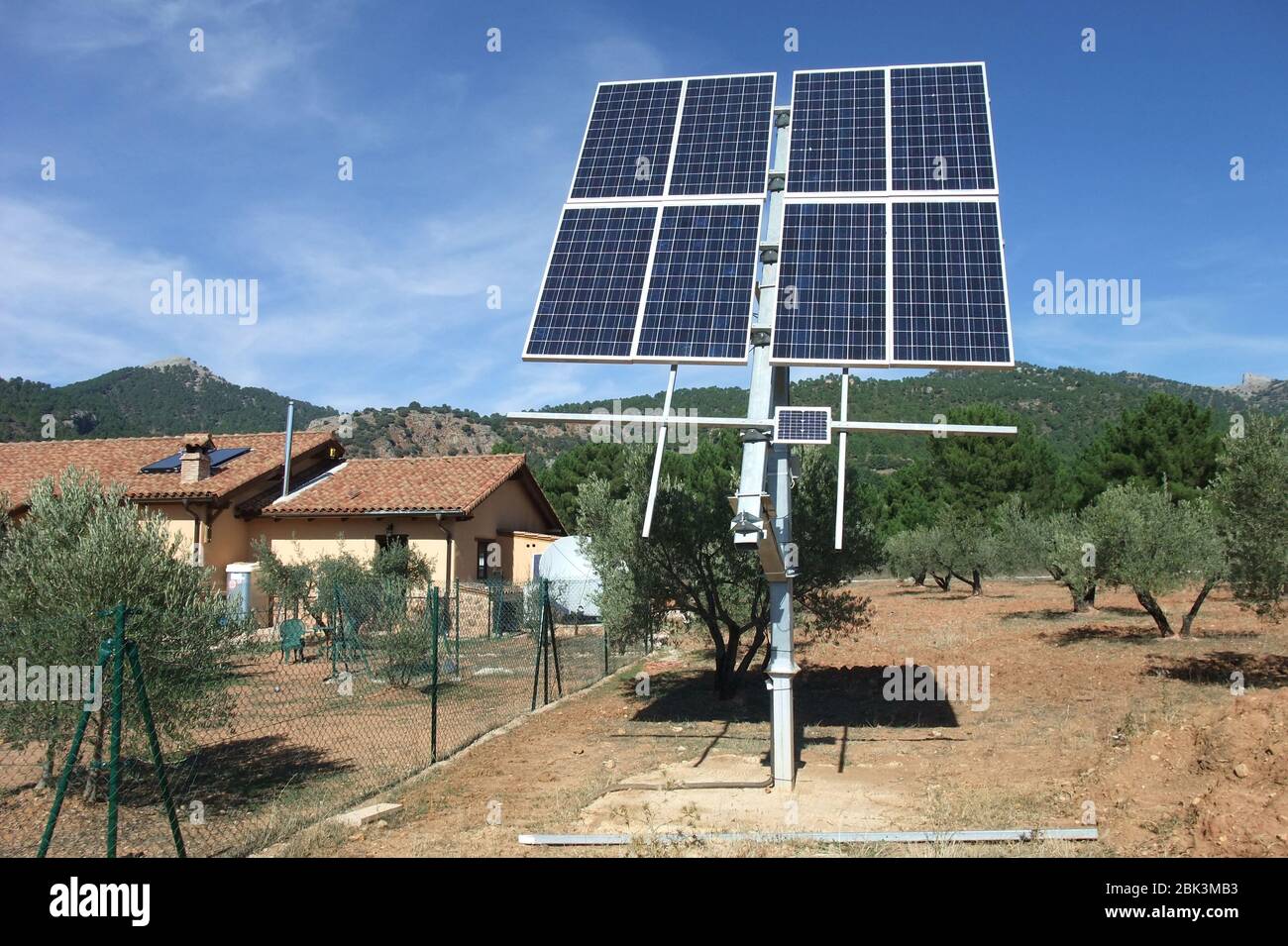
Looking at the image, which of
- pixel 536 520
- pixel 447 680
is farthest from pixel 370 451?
pixel 447 680

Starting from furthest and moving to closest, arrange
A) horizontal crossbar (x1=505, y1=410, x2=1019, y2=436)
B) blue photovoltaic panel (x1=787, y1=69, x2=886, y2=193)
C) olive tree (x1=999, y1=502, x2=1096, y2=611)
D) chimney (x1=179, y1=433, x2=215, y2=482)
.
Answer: chimney (x1=179, y1=433, x2=215, y2=482) < olive tree (x1=999, y1=502, x2=1096, y2=611) < blue photovoltaic panel (x1=787, y1=69, x2=886, y2=193) < horizontal crossbar (x1=505, y1=410, x2=1019, y2=436)

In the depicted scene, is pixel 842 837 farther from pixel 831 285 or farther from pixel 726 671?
pixel 726 671

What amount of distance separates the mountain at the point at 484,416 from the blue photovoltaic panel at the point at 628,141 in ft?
174

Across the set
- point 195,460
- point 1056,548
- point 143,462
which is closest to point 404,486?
point 195,460

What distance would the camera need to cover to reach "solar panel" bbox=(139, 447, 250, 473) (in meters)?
31.4

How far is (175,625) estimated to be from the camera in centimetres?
939

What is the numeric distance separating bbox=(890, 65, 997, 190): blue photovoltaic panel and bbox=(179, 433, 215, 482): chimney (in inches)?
1021

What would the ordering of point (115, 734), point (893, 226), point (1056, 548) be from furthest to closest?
point (1056, 548)
point (893, 226)
point (115, 734)

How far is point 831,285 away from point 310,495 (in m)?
25.0

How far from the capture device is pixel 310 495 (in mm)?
31281

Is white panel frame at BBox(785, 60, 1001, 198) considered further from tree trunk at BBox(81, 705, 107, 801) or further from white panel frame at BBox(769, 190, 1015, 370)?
tree trunk at BBox(81, 705, 107, 801)

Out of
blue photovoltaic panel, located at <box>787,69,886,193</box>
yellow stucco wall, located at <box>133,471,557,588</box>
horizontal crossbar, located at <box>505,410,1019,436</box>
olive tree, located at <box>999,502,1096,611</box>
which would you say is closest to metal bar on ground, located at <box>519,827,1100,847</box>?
horizontal crossbar, located at <box>505,410,1019,436</box>

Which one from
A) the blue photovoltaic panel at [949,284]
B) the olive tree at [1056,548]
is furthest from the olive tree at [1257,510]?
the blue photovoltaic panel at [949,284]

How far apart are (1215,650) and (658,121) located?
54.5ft
